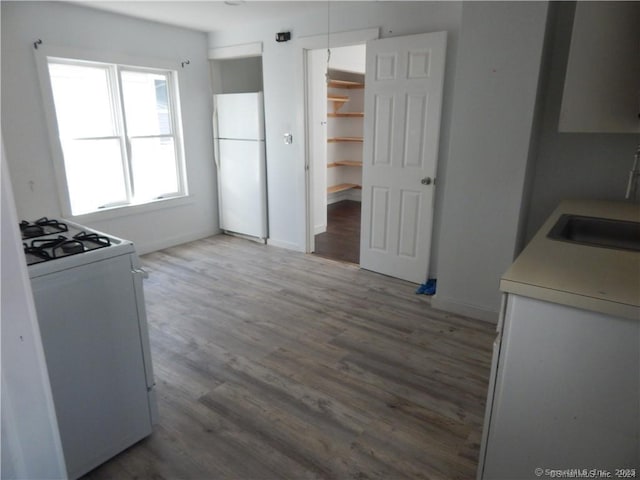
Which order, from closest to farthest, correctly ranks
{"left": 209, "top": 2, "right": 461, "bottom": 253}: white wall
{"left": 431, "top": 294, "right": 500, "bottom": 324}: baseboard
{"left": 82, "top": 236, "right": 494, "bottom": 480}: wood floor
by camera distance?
{"left": 82, "top": 236, "right": 494, "bottom": 480}: wood floor → {"left": 431, "top": 294, "right": 500, "bottom": 324}: baseboard → {"left": 209, "top": 2, "right": 461, "bottom": 253}: white wall

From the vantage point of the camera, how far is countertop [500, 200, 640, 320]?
3.80 feet

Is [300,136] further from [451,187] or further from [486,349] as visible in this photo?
[486,349]

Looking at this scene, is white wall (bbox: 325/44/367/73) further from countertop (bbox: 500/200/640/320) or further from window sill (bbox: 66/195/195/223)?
countertop (bbox: 500/200/640/320)

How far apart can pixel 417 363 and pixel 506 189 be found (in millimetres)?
1345

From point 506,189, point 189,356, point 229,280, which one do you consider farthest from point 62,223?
point 506,189

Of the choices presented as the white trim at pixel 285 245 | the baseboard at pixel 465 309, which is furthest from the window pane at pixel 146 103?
the baseboard at pixel 465 309

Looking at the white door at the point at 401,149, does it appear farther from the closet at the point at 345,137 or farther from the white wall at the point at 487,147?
the closet at the point at 345,137

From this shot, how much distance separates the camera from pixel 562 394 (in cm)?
128

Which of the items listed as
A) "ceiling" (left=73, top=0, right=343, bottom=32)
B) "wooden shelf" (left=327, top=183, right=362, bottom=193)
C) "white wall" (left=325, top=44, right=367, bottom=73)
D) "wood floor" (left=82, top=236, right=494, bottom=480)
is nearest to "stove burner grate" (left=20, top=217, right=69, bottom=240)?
"wood floor" (left=82, top=236, right=494, bottom=480)

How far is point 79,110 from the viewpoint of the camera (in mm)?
3912

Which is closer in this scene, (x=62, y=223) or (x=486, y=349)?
(x=62, y=223)

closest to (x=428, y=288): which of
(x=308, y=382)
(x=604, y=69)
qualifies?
(x=308, y=382)

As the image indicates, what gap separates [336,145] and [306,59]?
3.11m

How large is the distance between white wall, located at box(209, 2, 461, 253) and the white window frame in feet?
2.61
